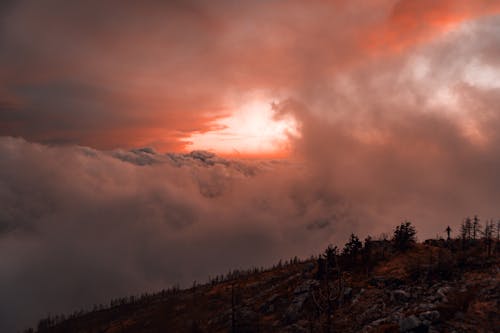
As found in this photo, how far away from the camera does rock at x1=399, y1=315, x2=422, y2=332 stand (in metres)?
54.7

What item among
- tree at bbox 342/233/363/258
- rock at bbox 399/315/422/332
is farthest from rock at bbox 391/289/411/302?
tree at bbox 342/233/363/258

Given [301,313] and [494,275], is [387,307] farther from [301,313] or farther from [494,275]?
[301,313]

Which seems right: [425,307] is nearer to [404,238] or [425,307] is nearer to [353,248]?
[353,248]

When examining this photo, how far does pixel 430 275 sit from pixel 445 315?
100 ft

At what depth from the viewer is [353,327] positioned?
73125mm

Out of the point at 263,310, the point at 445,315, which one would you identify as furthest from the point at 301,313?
the point at 445,315

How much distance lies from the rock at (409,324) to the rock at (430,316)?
192 cm

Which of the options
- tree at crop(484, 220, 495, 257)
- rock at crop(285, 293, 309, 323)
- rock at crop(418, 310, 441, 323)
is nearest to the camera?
rock at crop(418, 310, 441, 323)

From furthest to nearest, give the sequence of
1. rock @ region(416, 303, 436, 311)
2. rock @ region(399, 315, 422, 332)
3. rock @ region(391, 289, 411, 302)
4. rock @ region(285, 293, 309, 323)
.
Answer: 1. rock @ region(285, 293, 309, 323)
2. rock @ region(391, 289, 411, 302)
3. rock @ region(416, 303, 436, 311)
4. rock @ region(399, 315, 422, 332)

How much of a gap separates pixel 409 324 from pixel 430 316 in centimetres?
492

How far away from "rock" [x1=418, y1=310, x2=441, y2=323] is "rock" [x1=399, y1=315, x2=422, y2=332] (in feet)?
6.31

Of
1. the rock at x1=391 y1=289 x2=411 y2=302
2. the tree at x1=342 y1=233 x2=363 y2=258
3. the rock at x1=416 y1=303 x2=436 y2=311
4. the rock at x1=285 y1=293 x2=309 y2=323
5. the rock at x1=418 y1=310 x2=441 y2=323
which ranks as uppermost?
the tree at x1=342 y1=233 x2=363 y2=258

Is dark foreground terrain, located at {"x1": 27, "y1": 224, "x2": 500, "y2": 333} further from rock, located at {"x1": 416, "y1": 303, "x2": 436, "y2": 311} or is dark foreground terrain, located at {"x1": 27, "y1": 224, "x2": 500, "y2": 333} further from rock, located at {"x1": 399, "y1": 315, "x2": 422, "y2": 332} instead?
rock, located at {"x1": 416, "y1": 303, "x2": 436, "y2": 311}

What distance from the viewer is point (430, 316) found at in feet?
187
